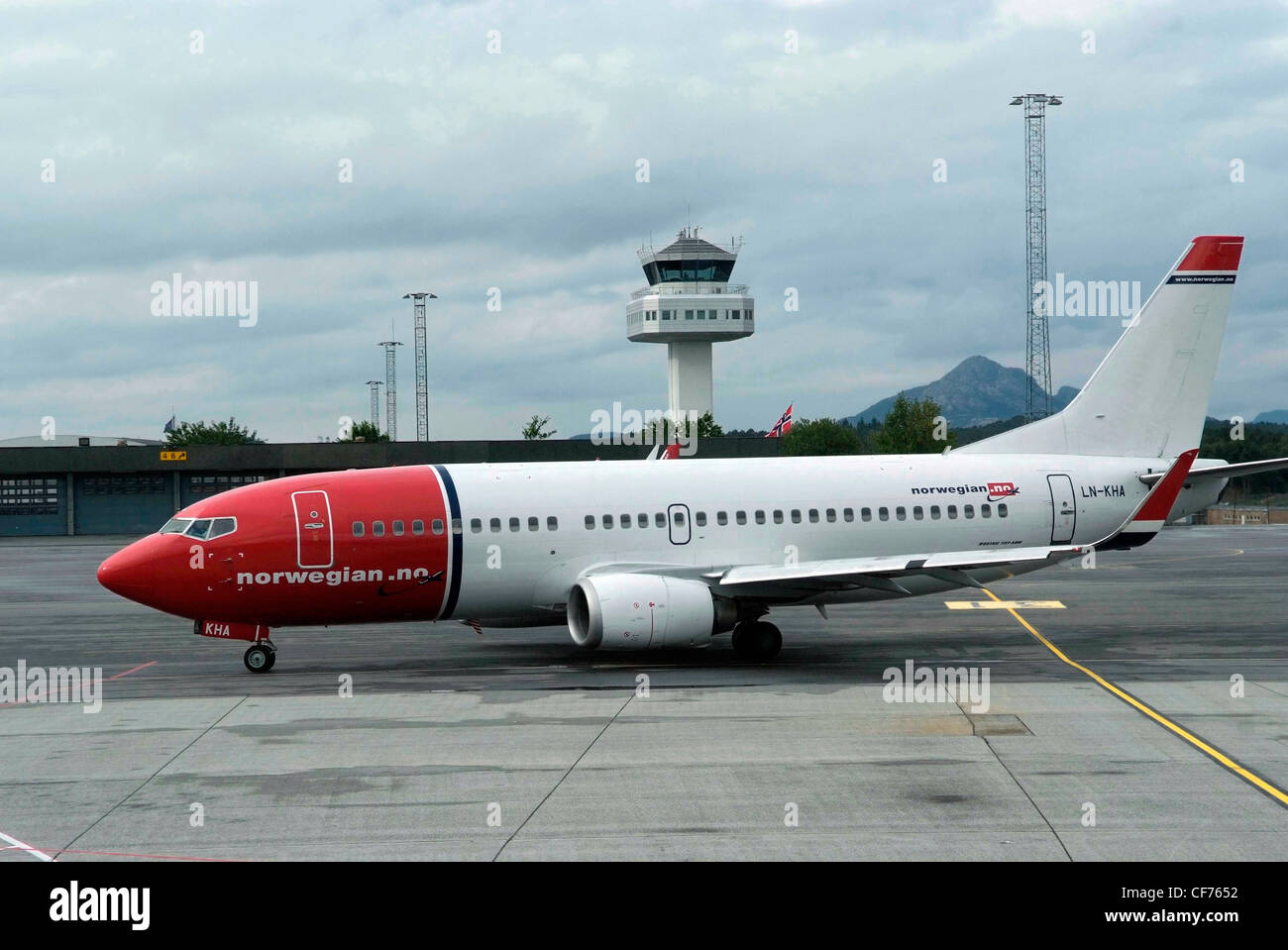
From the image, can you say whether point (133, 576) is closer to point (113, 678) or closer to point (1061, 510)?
point (113, 678)

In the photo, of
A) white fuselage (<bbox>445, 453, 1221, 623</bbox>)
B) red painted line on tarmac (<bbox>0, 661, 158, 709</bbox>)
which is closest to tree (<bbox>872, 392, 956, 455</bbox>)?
white fuselage (<bbox>445, 453, 1221, 623</bbox>)

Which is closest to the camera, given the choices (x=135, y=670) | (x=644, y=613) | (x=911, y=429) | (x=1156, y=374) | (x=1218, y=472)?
(x=644, y=613)

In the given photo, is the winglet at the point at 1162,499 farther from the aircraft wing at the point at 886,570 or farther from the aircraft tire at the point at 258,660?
the aircraft tire at the point at 258,660

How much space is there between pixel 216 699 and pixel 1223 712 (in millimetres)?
16835

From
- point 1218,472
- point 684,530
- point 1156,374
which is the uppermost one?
point 1156,374

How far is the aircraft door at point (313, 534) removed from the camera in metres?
26.3

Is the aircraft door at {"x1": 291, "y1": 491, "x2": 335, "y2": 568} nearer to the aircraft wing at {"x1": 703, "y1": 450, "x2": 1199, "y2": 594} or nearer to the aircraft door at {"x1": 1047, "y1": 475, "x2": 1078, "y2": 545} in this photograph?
the aircraft wing at {"x1": 703, "y1": 450, "x2": 1199, "y2": 594}

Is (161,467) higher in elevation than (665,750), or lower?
higher

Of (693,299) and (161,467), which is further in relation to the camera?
(693,299)

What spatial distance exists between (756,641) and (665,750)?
9.48 metres

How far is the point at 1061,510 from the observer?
99.8 feet

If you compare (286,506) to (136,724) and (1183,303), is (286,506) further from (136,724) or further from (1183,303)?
(1183,303)

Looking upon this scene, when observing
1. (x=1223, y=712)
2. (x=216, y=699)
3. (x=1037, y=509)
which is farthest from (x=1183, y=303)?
(x=216, y=699)

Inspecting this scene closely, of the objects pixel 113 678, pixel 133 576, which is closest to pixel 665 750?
pixel 133 576
